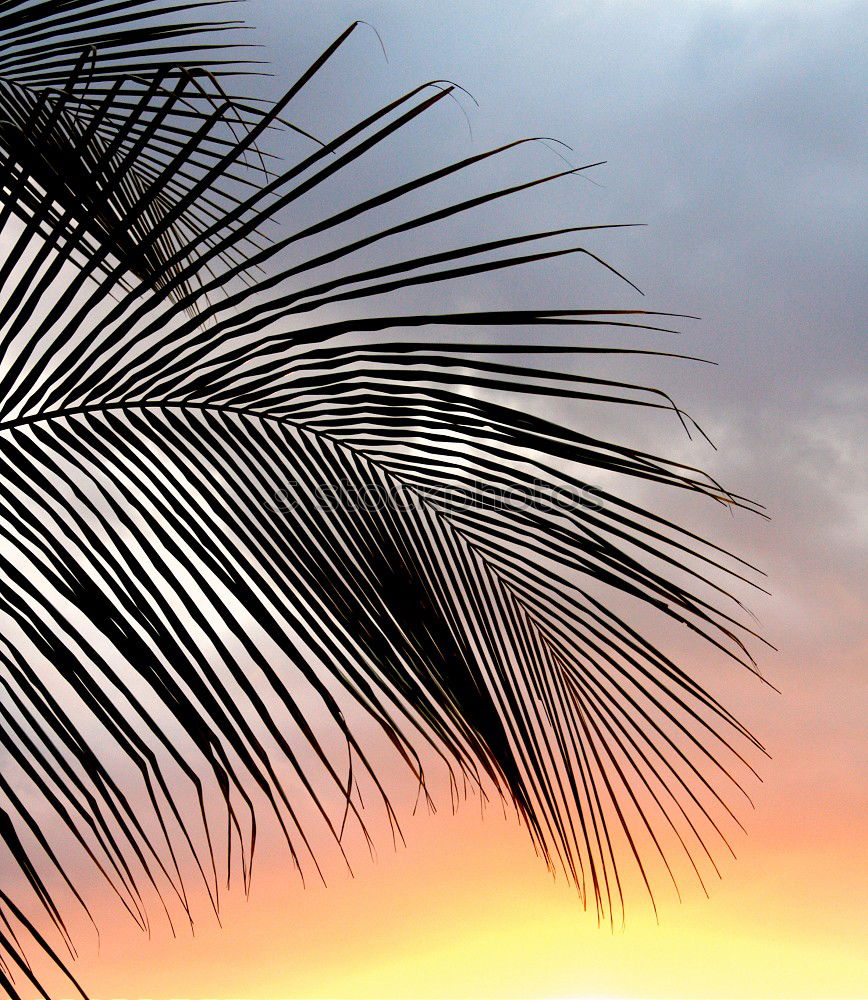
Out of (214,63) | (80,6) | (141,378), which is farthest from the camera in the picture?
(214,63)

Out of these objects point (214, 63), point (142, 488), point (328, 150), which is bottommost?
point (142, 488)

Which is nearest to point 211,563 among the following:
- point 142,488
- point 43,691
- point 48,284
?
point 142,488

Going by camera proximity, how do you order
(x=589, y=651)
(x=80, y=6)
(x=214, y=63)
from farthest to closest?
(x=214, y=63), (x=80, y=6), (x=589, y=651)

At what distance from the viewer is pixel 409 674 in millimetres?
1368

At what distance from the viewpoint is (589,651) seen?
159 centimetres

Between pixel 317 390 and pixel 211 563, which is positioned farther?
pixel 317 390

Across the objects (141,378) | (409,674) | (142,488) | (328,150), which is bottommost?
(409,674)

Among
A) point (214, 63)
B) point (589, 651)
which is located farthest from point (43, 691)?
point (214, 63)

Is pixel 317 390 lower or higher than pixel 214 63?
lower

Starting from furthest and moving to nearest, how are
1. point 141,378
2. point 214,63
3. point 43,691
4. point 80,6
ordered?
1. point 214,63
2. point 80,6
3. point 141,378
4. point 43,691

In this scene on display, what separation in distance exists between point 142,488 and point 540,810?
2.63 ft

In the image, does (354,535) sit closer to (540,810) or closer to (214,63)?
(540,810)

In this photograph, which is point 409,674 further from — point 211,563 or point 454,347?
point 454,347

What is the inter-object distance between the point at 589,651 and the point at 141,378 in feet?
2.79
